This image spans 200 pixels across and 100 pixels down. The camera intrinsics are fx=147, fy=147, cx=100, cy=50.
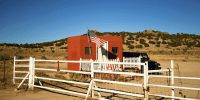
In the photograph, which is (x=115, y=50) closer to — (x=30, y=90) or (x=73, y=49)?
(x=73, y=49)

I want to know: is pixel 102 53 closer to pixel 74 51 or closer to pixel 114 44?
pixel 114 44

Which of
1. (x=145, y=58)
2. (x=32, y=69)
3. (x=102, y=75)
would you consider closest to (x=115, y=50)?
(x=145, y=58)

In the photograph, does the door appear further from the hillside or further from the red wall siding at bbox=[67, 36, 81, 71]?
the hillside

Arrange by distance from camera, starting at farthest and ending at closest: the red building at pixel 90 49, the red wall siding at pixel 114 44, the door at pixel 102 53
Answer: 1. the red wall siding at pixel 114 44
2. the red building at pixel 90 49
3. the door at pixel 102 53

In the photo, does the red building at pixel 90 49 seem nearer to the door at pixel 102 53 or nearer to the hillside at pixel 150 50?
the door at pixel 102 53

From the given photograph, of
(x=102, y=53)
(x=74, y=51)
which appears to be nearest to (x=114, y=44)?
(x=102, y=53)

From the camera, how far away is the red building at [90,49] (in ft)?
53.5

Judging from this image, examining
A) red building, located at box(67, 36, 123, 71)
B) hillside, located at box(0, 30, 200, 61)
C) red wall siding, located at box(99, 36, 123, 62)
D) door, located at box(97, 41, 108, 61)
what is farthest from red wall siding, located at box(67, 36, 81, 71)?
hillside, located at box(0, 30, 200, 61)

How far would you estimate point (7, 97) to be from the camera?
21.1 feet

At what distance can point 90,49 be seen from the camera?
1691 centimetres

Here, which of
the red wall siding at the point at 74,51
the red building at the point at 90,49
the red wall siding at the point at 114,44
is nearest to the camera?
the red building at the point at 90,49

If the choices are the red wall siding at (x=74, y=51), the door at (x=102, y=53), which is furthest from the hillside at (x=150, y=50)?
the red wall siding at (x=74, y=51)

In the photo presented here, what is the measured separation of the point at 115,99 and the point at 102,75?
466 centimetres

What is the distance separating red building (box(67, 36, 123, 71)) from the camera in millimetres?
Answer: 16297
